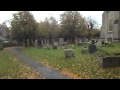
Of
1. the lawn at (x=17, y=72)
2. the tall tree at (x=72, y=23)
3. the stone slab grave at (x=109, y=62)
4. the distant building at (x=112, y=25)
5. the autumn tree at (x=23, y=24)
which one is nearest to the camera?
the lawn at (x=17, y=72)

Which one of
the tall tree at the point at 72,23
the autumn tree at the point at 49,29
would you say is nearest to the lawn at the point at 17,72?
the tall tree at the point at 72,23

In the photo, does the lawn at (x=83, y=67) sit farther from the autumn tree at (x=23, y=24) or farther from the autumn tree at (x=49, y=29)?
the autumn tree at (x=49, y=29)

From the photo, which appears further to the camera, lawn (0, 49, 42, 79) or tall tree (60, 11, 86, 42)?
tall tree (60, 11, 86, 42)

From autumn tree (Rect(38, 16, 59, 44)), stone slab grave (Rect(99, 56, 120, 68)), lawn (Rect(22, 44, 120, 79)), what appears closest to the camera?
lawn (Rect(22, 44, 120, 79))

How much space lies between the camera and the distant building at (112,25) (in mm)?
42241

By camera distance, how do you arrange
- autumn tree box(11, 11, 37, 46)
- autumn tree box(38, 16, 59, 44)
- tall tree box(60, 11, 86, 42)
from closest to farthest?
autumn tree box(11, 11, 37, 46) < tall tree box(60, 11, 86, 42) < autumn tree box(38, 16, 59, 44)

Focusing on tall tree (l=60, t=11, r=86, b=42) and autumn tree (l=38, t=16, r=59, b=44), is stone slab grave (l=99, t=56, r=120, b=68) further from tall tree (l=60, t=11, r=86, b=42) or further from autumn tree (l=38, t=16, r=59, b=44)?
autumn tree (l=38, t=16, r=59, b=44)

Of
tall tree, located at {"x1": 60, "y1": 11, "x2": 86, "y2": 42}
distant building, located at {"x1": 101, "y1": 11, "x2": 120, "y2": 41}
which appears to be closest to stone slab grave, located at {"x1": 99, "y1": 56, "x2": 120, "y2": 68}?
distant building, located at {"x1": 101, "y1": 11, "x2": 120, "y2": 41}

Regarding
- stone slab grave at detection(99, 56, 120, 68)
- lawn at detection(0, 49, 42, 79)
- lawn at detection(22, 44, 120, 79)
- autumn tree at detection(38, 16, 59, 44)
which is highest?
autumn tree at detection(38, 16, 59, 44)

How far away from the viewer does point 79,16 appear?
211 ft

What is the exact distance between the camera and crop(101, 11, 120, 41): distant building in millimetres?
42241
